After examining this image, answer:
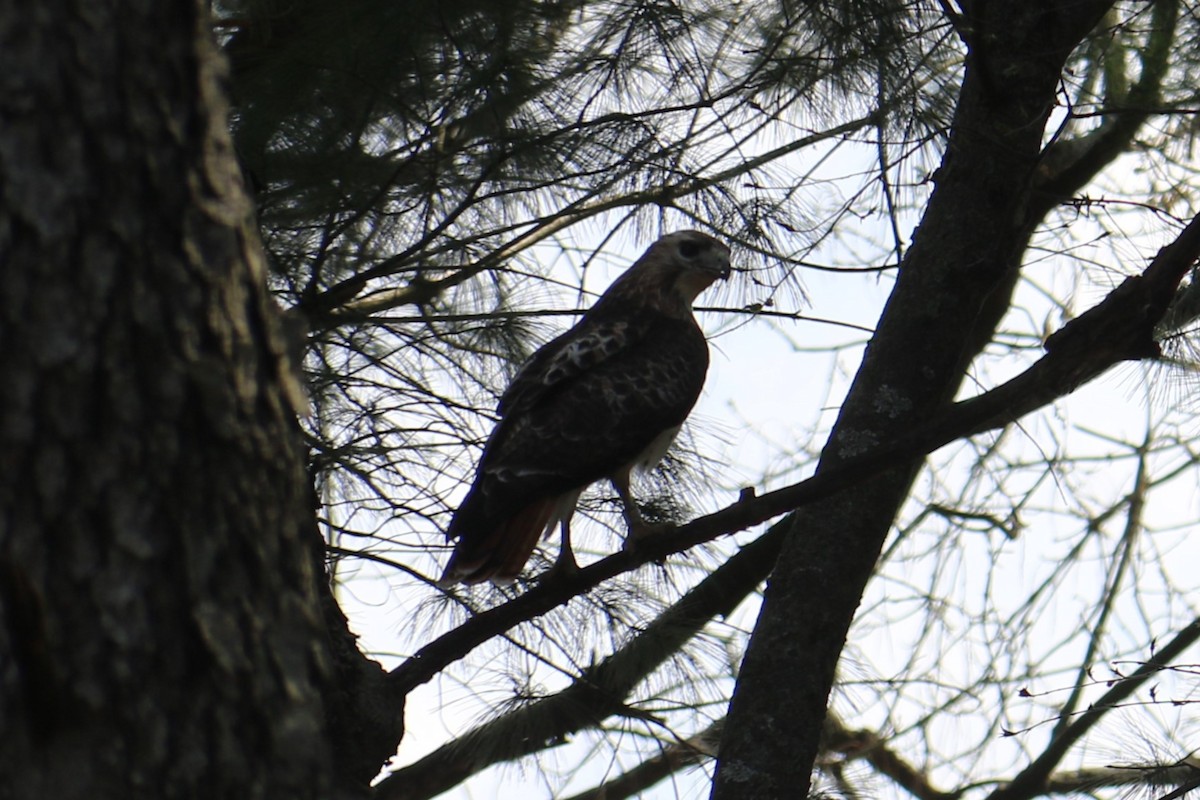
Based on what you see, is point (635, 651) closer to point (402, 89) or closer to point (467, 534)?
point (467, 534)

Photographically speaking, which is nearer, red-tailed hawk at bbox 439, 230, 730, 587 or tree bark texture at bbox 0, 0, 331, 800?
tree bark texture at bbox 0, 0, 331, 800

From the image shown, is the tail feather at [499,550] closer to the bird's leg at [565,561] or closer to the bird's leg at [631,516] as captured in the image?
the bird's leg at [565,561]

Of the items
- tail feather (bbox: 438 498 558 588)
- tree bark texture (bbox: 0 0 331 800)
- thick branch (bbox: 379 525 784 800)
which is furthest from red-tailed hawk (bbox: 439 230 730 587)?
tree bark texture (bbox: 0 0 331 800)

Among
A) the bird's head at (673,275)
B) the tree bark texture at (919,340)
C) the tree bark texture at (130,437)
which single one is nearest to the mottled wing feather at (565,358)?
the bird's head at (673,275)

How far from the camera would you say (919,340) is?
11.5 feet

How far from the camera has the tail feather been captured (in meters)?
3.36

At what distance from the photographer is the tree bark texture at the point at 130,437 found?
1.11 m

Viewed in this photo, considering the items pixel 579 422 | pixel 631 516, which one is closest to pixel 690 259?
pixel 579 422

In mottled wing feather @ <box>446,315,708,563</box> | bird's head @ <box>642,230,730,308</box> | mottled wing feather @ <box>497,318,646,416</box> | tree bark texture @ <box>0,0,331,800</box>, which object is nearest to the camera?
tree bark texture @ <box>0,0,331,800</box>

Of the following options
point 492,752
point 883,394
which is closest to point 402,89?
point 883,394

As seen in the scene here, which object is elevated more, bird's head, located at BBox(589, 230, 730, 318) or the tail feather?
bird's head, located at BBox(589, 230, 730, 318)

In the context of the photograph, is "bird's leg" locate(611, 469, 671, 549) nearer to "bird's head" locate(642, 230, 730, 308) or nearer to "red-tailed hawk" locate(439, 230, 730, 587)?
"red-tailed hawk" locate(439, 230, 730, 587)

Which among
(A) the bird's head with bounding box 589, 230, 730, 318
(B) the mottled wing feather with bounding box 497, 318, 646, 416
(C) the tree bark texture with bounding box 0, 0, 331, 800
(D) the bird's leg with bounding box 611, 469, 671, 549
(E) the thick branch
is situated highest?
(A) the bird's head with bounding box 589, 230, 730, 318

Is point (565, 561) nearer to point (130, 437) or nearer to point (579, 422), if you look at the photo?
point (579, 422)
